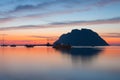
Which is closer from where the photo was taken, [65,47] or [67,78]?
[67,78]


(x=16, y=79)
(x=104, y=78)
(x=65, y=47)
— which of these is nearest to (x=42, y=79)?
(x=16, y=79)

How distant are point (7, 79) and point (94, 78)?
10.1 m

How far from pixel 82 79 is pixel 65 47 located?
136m

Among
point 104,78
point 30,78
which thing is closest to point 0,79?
point 30,78

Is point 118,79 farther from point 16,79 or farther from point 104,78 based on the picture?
point 16,79

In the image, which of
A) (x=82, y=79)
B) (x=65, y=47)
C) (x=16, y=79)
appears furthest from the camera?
(x=65, y=47)

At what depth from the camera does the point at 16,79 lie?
25000 mm

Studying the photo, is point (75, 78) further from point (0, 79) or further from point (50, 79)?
point (0, 79)

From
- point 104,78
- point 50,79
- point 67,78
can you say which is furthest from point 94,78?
point 50,79

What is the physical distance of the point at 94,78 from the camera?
2702 centimetres

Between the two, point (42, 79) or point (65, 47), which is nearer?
point (42, 79)

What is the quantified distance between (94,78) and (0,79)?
10.8m

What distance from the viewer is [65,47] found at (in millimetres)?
162750

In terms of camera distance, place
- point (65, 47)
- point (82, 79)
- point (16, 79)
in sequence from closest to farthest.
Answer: point (16, 79)
point (82, 79)
point (65, 47)
